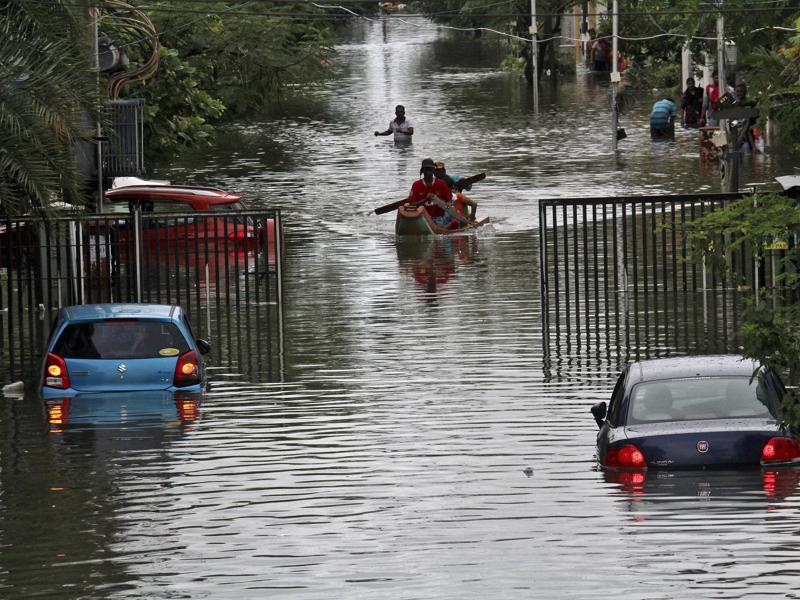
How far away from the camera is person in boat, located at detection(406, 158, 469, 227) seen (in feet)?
117

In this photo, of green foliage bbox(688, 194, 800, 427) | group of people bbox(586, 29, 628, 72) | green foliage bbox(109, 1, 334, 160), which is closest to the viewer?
green foliage bbox(688, 194, 800, 427)

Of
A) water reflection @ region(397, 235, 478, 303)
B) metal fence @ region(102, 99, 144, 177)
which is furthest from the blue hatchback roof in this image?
metal fence @ region(102, 99, 144, 177)

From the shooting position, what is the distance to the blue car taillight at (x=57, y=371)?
1925 cm

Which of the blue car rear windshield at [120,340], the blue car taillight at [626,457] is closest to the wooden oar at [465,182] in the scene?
the blue car rear windshield at [120,340]

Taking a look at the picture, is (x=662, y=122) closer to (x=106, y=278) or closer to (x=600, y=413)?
(x=106, y=278)

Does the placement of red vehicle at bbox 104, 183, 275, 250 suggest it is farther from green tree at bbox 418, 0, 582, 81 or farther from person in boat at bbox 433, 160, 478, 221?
green tree at bbox 418, 0, 582, 81

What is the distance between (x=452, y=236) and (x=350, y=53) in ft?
242

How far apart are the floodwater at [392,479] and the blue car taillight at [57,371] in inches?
13.4

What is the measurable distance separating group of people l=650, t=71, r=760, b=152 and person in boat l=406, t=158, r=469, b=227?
1102 cm

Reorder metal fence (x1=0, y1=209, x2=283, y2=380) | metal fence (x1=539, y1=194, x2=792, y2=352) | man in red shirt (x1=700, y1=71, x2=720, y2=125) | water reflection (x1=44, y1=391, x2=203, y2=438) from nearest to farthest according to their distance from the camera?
water reflection (x1=44, y1=391, x2=203, y2=438)
metal fence (x1=539, y1=194, x2=792, y2=352)
metal fence (x1=0, y1=209, x2=283, y2=380)
man in red shirt (x1=700, y1=71, x2=720, y2=125)

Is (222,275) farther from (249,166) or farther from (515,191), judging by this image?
(249,166)

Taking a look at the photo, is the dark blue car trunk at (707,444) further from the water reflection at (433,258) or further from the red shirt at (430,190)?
the red shirt at (430,190)

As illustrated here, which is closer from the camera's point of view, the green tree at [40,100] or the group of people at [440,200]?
the green tree at [40,100]

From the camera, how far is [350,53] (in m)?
108
